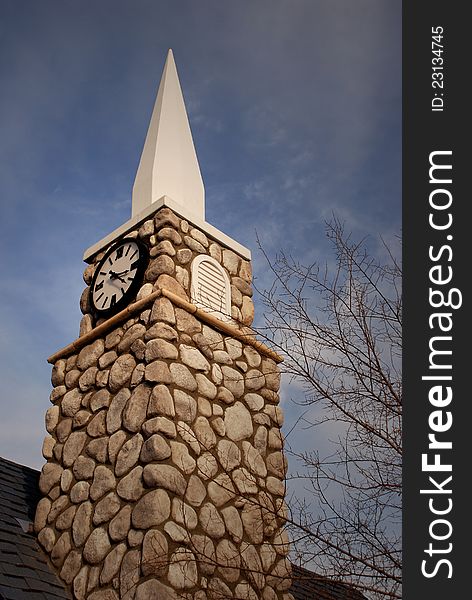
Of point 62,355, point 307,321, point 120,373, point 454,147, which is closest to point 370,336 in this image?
point 307,321

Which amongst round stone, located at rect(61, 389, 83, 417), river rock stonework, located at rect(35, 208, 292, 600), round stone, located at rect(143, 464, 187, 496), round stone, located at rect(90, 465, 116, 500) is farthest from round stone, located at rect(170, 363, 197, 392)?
round stone, located at rect(61, 389, 83, 417)

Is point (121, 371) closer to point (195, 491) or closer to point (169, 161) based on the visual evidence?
point (195, 491)

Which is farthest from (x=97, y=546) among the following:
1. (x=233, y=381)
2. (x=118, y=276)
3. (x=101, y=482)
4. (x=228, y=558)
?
(x=118, y=276)

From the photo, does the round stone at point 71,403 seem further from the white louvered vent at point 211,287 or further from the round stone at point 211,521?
the round stone at point 211,521

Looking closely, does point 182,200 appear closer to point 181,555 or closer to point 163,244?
point 163,244

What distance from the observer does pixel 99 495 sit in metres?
5.29

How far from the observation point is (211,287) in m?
6.44

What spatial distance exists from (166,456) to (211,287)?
6.36ft

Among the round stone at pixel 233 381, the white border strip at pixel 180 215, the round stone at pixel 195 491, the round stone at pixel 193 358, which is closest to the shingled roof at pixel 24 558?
the round stone at pixel 195 491

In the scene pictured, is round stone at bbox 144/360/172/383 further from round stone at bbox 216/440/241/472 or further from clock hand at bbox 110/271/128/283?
clock hand at bbox 110/271/128/283

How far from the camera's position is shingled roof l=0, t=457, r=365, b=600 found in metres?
4.50

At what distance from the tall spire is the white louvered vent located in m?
0.55

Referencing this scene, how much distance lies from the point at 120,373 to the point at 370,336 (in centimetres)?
232

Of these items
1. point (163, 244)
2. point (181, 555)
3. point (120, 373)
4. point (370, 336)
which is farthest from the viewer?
point (163, 244)
